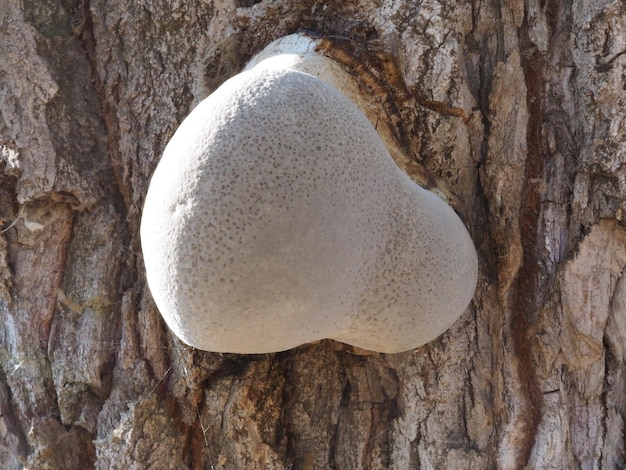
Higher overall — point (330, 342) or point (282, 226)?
point (282, 226)

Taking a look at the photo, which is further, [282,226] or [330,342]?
[330,342]

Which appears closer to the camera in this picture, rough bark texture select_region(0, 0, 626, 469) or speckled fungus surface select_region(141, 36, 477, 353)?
speckled fungus surface select_region(141, 36, 477, 353)

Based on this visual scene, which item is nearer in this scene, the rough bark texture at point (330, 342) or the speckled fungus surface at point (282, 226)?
the speckled fungus surface at point (282, 226)

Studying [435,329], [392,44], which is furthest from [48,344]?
[392,44]
